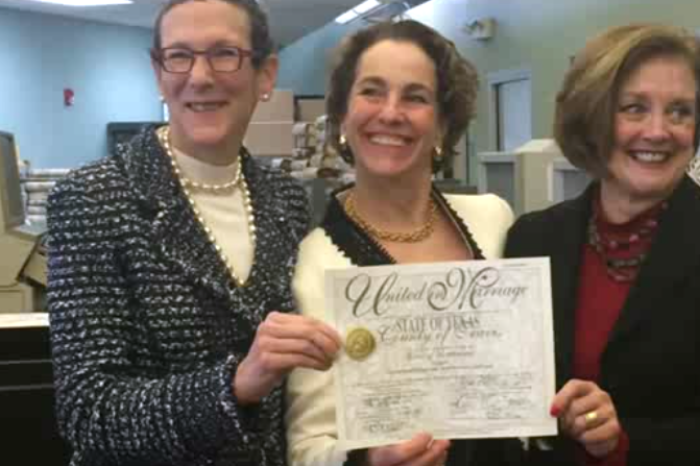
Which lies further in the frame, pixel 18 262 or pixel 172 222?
pixel 18 262

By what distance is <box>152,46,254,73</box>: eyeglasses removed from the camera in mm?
1326

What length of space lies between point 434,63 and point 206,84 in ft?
1.47

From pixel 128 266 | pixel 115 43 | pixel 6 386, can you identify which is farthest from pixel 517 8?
pixel 128 266

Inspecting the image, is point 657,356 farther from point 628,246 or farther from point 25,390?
point 25,390

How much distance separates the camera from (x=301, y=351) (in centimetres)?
112

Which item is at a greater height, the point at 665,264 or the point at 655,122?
the point at 655,122

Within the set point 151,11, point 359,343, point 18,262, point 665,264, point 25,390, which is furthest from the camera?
point 151,11

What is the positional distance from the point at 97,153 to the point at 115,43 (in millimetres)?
1238

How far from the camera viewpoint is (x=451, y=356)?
121 centimetres

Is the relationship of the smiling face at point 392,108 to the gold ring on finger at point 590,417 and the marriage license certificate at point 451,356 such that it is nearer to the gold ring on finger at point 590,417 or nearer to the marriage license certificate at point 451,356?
the marriage license certificate at point 451,356

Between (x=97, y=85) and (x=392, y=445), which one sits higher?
(x=97, y=85)

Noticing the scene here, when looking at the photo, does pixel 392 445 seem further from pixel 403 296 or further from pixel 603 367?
pixel 603 367

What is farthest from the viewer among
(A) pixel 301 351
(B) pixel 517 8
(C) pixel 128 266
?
(B) pixel 517 8

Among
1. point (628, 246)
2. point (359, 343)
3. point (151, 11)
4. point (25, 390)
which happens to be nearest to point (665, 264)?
point (628, 246)
